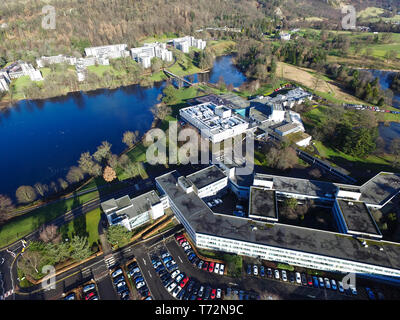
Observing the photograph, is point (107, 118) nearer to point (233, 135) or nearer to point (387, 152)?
point (233, 135)

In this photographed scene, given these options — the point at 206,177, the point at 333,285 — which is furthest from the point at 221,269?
the point at 206,177

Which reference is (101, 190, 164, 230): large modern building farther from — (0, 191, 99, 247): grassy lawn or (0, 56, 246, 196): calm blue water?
(0, 56, 246, 196): calm blue water

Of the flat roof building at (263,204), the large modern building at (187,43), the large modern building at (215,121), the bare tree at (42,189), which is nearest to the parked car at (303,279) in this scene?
the flat roof building at (263,204)

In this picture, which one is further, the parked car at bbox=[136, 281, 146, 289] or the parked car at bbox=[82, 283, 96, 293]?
the parked car at bbox=[136, 281, 146, 289]

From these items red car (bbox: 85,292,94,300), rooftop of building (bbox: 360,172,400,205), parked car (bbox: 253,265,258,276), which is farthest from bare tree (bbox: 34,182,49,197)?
rooftop of building (bbox: 360,172,400,205)

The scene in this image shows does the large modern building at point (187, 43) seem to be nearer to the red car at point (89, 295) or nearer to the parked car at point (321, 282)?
the red car at point (89, 295)

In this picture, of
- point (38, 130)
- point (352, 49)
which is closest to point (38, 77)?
point (38, 130)
